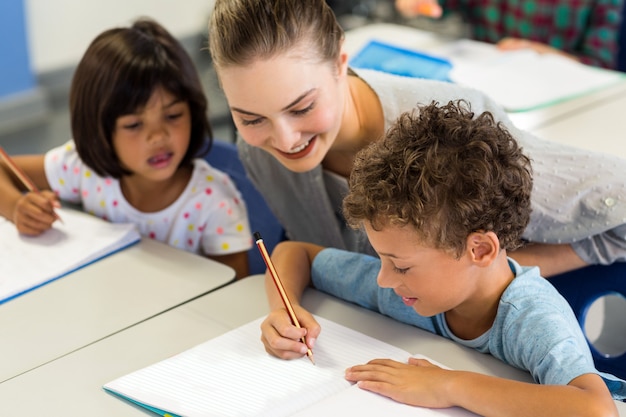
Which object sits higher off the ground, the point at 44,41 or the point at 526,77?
the point at 526,77

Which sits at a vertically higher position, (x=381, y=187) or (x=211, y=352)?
(x=381, y=187)

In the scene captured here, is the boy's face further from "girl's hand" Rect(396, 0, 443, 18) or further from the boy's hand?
"girl's hand" Rect(396, 0, 443, 18)

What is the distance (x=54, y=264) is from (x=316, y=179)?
0.53 m

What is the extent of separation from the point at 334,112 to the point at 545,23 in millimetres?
1791

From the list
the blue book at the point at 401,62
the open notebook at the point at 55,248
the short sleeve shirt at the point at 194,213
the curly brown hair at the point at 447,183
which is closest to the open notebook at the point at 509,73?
the blue book at the point at 401,62

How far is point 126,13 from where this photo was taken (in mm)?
5258

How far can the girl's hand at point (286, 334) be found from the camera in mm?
1246

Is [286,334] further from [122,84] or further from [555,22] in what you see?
[555,22]

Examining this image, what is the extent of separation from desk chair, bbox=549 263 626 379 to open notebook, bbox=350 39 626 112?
0.75 meters

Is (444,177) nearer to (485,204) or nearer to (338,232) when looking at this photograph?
(485,204)

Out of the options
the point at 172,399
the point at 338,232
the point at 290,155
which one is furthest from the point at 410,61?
the point at 172,399

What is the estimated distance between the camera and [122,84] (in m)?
1.78

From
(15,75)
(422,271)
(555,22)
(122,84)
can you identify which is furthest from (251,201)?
(15,75)

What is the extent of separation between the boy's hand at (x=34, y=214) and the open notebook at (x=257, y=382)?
2.08ft
